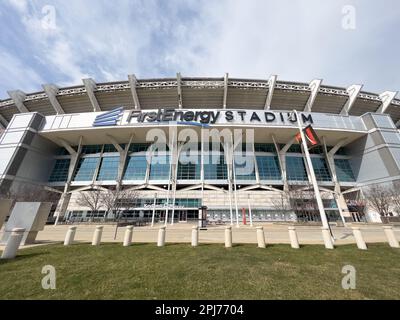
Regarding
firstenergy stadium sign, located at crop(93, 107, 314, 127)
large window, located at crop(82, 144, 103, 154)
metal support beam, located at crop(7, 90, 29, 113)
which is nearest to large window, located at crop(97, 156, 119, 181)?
large window, located at crop(82, 144, 103, 154)

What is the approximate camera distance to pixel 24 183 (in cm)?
3525

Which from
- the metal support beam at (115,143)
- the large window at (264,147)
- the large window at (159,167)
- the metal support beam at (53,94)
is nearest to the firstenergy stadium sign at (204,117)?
the metal support beam at (115,143)

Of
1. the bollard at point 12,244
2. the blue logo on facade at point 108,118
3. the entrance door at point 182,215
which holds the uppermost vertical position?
the blue logo on facade at point 108,118

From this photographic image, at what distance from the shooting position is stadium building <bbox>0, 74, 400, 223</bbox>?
35.1 metres

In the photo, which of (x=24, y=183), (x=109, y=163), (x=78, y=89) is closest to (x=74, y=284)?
(x=109, y=163)

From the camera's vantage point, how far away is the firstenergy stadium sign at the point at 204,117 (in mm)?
35750

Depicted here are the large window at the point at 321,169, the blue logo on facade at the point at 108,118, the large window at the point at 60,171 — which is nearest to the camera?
the blue logo on facade at the point at 108,118

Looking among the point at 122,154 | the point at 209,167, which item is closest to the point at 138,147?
the point at 122,154

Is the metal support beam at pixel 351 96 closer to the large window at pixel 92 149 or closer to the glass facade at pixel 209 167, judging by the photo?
the glass facade at pixel 209 167

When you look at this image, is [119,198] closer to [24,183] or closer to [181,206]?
[181,206]

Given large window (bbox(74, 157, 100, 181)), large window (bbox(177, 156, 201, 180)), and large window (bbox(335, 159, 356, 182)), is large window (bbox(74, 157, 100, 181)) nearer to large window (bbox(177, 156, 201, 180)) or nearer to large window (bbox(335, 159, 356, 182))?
large window (bbox(177, 156, 201, 180))

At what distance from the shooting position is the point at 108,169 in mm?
39875

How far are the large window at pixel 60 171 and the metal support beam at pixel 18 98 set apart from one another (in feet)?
46.6
